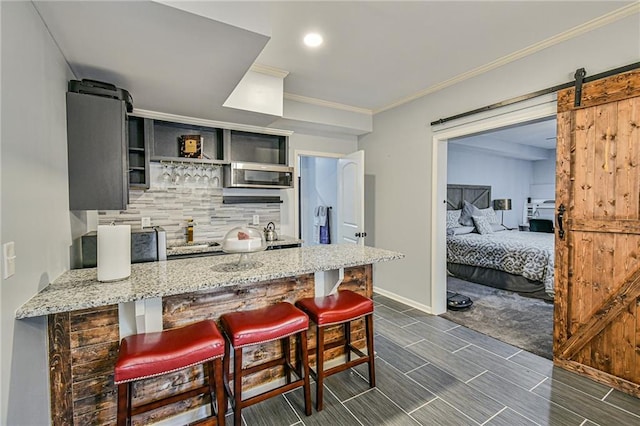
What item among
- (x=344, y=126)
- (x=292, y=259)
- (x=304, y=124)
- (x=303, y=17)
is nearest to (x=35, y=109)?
(x=292, y=259)

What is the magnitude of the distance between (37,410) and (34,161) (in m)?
1.15

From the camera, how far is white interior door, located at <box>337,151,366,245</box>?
3.99m

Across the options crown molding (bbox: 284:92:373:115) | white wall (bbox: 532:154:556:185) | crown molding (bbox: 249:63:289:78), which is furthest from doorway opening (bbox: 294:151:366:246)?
white wall (bbox: 532:154:556:185)

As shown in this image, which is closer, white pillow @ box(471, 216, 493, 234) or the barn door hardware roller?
the barn door hardware roller

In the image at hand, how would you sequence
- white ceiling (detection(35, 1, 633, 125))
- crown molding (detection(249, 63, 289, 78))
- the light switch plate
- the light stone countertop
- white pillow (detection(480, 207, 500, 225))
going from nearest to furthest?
the light switch plate, the light stone countertop, white ceiling (detection(35, 1, 633, 125)), crown molding (detection(249, 63, 289, 78)), white pillow (detection(480, 207, 500, 225))

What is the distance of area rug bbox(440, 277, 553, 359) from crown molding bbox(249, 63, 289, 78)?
3.35 meters

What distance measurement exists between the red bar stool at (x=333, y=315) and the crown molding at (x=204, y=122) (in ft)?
7.51

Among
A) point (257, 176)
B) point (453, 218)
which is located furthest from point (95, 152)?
point (453, 218)

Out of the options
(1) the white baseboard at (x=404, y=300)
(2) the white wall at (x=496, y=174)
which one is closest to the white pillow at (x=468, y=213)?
(2) the white wall at (x=496, y=174)

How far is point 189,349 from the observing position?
4.78ft

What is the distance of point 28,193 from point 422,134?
3.66m

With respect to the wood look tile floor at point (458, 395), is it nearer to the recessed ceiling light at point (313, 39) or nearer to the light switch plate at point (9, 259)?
the light switch plate at point (9, 259)

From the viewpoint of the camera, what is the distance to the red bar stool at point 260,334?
1665mm

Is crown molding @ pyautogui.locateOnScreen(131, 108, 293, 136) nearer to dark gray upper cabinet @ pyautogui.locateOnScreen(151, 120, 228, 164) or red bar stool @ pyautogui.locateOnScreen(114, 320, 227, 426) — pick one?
dark gray upper cabinet @ pyautogui.locateOnScreen(151, 120, 228, 164)
